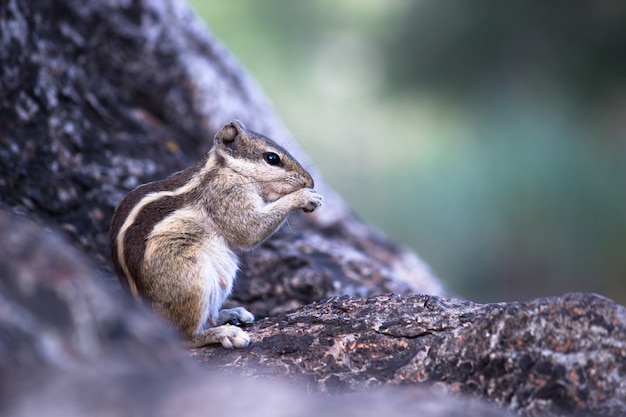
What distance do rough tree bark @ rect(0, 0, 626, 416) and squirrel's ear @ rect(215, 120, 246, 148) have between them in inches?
38.8

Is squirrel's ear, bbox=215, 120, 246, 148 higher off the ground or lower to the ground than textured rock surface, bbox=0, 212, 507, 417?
higher

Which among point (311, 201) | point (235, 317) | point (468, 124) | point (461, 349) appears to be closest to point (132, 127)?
point (311, 201)

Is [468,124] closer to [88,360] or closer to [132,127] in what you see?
[132,127]

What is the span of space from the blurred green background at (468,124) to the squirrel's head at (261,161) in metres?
9.12

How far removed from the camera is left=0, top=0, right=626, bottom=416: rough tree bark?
2.10 metres

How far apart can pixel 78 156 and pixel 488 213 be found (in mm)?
10432

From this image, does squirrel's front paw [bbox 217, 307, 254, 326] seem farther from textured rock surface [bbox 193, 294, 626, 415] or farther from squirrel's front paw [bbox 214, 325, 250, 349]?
squirrel's front paw [bbox 214, 325, 250, 349]

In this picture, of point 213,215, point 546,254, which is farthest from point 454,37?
point 213,215

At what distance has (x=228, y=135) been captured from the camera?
16.7ft

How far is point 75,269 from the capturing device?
7.20ft

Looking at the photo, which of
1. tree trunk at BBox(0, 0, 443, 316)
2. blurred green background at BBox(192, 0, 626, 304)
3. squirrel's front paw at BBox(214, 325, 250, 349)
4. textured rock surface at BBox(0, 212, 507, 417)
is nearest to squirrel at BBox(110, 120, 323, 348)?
squirrel's front paw at BBox(214, 325, 250, 349)

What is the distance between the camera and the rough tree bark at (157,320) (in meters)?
2.10

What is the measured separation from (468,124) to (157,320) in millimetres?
13028

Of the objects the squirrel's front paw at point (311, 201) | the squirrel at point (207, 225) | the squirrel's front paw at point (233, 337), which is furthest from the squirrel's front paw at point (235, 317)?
the squirrel's front paw at point (311, 201)
